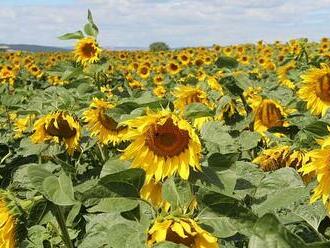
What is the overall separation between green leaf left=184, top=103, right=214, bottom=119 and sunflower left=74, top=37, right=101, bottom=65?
3506 mm

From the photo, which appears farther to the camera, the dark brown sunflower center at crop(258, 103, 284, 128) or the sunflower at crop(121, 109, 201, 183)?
the dark brown sunflower center at crop(258, 103, 284, 128)

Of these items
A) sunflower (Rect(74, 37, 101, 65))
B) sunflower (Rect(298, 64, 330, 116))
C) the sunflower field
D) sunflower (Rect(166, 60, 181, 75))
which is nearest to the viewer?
the sunflower field

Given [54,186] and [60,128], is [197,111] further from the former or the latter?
[60,128]

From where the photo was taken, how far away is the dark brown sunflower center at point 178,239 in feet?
5.96

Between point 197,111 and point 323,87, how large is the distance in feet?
6.23

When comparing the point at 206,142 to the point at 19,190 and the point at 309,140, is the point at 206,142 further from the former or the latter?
the point at 19,190

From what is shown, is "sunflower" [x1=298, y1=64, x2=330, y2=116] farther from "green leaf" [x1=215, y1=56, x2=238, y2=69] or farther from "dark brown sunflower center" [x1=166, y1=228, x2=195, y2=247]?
"dark brown sunflower center" [x1=166, y1=228, x2=195, y2=247]

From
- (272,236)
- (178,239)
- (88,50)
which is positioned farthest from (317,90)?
(272,236)

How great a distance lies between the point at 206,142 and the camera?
234 centimetres

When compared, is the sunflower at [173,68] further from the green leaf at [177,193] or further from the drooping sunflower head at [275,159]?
the green leaf at [177,193]

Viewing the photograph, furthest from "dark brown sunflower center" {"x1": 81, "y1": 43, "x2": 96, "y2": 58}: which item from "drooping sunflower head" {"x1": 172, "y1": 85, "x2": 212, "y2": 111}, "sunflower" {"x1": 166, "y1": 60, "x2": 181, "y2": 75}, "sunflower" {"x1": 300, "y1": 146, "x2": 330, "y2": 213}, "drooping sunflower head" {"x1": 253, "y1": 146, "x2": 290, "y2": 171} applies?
"sunflower" {"x1": 166, "y1": 60, "x2": 181, "y2": 75}

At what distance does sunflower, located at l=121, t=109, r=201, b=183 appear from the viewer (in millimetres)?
2182

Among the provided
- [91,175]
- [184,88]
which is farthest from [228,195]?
[184,88]

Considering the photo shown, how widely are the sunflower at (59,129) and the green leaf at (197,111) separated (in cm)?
164
